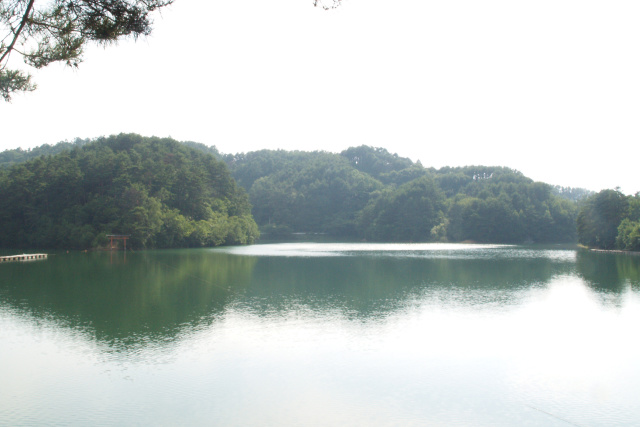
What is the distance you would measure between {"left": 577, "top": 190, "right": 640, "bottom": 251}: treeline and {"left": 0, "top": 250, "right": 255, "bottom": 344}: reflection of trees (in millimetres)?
38971

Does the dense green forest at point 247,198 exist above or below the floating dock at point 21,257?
above

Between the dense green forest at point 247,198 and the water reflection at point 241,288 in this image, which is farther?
the dense green forest at point 247,198

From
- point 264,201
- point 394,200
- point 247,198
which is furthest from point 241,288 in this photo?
point 264,201

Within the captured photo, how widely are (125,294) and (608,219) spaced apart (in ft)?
166

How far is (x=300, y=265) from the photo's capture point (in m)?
32.5

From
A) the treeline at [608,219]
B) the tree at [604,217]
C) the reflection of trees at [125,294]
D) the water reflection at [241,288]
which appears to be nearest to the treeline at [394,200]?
the treeline at [608,219]

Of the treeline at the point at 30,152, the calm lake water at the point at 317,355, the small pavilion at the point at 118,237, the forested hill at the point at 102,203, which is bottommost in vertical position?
the calm lake water at the point at 317,355

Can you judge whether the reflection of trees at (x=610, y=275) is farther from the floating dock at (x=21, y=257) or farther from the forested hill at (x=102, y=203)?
the forested hill at (x=102, y=203)

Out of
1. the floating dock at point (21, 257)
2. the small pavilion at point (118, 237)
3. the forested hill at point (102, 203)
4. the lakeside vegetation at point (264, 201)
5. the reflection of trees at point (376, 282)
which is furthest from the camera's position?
the lakeside vegetation at point (264, 201)

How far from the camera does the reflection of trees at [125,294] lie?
14.1m

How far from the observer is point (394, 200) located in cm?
9062

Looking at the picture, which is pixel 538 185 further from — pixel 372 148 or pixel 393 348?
pixel 393 348

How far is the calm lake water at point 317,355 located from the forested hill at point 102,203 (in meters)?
30.7

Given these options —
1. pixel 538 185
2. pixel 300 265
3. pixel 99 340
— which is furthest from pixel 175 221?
pixel 538 185
